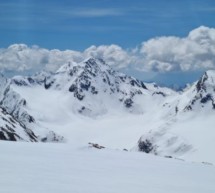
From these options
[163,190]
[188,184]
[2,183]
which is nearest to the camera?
[2,183]

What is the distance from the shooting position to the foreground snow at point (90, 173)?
22.0 m

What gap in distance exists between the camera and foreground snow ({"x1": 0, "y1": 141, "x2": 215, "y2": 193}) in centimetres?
2195

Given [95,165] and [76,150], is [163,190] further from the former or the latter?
[76,150]

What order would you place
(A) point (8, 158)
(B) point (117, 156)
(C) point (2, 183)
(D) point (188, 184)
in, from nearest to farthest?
(C) point (2, 183) → (D) point (188, 184) → (A) point (8, 158) → (B) point (117, 156)

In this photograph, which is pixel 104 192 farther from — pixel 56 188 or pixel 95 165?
pixel 95 165

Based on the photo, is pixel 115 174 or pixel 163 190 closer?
pixel 163 190

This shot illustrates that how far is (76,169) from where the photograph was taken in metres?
27.9

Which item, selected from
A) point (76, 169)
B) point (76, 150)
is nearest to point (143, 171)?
point (76, 169)

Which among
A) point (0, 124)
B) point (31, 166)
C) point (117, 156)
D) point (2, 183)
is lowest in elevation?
point (2, 183)

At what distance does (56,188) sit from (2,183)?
273 cm

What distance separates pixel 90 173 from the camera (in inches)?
1051

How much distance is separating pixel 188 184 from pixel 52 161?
10130 mm

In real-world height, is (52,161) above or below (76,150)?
below

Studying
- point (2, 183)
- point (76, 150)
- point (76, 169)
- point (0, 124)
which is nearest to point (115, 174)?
point (76, 169)
